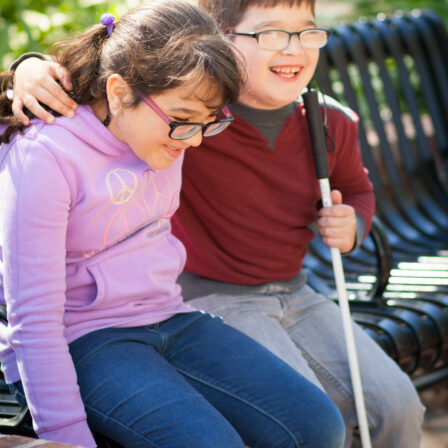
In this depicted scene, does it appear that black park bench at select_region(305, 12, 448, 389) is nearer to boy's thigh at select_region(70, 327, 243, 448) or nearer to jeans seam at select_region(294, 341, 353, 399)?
Answer: jeans seam at select_region(294, 341, 353, 399)

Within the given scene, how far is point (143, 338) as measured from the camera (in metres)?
2.25

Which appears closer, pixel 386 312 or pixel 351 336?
pixel 351 336

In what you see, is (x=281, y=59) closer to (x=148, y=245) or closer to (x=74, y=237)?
(x=148, y=245)

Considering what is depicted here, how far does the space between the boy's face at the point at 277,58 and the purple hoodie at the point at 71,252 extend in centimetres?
49

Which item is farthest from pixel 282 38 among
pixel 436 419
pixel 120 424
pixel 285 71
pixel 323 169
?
pixel 436 419

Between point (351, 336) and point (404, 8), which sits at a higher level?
point (404, 8)

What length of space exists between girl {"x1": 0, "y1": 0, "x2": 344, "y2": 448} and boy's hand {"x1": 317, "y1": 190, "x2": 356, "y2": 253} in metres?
0.59

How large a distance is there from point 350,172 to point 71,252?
4.06ft

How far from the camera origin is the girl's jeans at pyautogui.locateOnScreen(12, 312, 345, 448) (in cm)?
204

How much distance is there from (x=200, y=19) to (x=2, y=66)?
276 centimetres

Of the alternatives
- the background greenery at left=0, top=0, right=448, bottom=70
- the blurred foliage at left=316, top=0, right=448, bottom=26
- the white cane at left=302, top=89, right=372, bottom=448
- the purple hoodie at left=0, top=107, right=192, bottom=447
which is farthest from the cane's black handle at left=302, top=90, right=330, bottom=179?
the blurred foliage at left=316, top=0, right=448, bottom=26

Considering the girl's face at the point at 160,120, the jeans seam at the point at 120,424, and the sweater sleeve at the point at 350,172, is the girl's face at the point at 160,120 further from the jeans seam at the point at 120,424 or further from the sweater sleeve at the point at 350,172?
the sweater sleeve at the point at 350,172

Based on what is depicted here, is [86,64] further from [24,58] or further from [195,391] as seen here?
[195,391]

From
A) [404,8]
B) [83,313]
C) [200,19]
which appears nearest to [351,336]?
[83,313]
